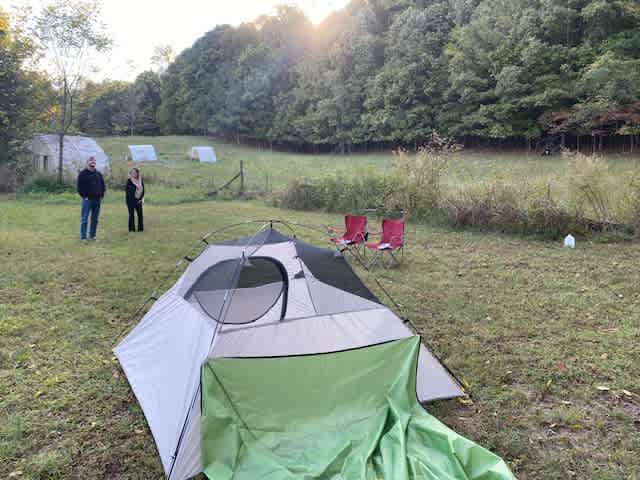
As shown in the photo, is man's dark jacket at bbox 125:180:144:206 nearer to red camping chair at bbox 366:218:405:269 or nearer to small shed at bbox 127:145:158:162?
red camping chair at bbox 366:218:405:269

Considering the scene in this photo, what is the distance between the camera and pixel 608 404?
337 centimetres

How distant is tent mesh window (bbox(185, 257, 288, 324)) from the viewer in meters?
3.46

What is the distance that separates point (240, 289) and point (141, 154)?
33.1 m

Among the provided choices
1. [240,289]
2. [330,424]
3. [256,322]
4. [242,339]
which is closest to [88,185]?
[240,289]

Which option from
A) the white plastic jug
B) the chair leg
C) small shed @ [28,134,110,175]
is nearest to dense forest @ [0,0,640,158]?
small shed @ [28,134,110,175]

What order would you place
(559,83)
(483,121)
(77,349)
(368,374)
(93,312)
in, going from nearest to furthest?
1. (368,374)
2. (77,349)
3. (93,312)
4. (559,83)
5. (483,121)

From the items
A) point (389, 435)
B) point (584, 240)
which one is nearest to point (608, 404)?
point (389, 435)

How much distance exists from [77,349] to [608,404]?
4.48 meters

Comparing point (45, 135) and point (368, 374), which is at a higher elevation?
point (45, 135)

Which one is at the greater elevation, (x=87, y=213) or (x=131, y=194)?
(x=131, y=194)

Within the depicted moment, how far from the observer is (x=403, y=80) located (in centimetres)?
3412

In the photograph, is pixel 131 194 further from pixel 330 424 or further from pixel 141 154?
pixel 141 154

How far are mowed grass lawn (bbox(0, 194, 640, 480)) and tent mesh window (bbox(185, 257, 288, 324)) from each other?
920 millimetres

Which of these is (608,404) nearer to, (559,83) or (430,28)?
(559,83)
